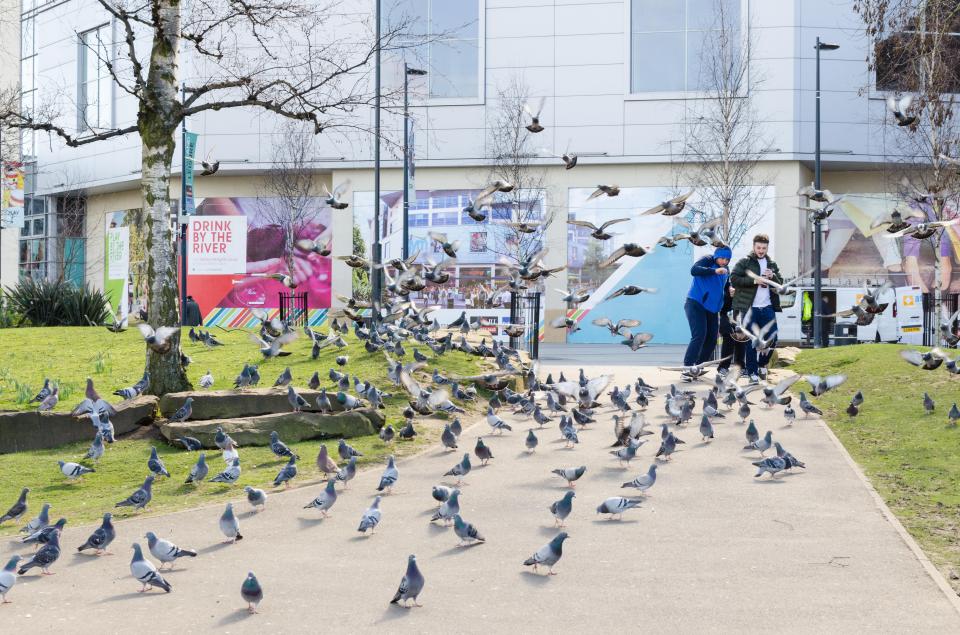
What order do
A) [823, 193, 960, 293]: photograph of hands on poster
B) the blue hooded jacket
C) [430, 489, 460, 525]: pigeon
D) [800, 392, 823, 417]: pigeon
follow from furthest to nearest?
[823, 193, 960, 293]: photograph of hands on poster
the blue hooded jacket
[800, 392, 823, 417]: pigeon
[430, 489, 460, 525]: pigeon

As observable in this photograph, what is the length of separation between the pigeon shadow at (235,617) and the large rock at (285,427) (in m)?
5.32

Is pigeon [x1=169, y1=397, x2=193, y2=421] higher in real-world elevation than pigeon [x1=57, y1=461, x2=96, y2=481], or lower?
higher

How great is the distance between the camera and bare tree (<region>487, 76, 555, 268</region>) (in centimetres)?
3766

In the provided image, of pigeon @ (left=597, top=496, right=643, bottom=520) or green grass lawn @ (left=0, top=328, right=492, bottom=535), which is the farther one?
green grass lawn @ (left=0, top=328, right=492, bottom=535)

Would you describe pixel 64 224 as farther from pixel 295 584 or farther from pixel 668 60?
pixel 295 584

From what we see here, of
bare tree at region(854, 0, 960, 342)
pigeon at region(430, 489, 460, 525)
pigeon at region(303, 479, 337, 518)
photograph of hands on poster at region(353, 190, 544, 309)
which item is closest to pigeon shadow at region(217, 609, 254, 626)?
pigeon at region(430, 489, 460, 525)

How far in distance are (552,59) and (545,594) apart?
34.2m

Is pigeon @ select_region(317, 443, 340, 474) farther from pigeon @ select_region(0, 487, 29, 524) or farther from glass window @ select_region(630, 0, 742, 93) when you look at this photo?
glass window @ select_region(630, 0, 742, 93)

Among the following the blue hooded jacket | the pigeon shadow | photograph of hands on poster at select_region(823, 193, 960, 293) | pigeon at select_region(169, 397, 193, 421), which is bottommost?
the pigeon shadow

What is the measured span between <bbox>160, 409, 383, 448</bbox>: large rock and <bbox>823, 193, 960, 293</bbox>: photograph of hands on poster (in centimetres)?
2966

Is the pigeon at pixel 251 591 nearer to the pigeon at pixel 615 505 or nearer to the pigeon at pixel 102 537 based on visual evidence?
the pigeon at pixel 102 537

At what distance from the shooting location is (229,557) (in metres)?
7.05

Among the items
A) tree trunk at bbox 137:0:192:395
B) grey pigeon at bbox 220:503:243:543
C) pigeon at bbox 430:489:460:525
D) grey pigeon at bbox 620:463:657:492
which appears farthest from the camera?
tree trunk at bbox 137:0:192:395

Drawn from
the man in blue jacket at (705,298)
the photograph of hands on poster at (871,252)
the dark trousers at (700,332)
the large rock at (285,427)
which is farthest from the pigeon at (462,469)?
the photograph of hands on poster at (871,252)
